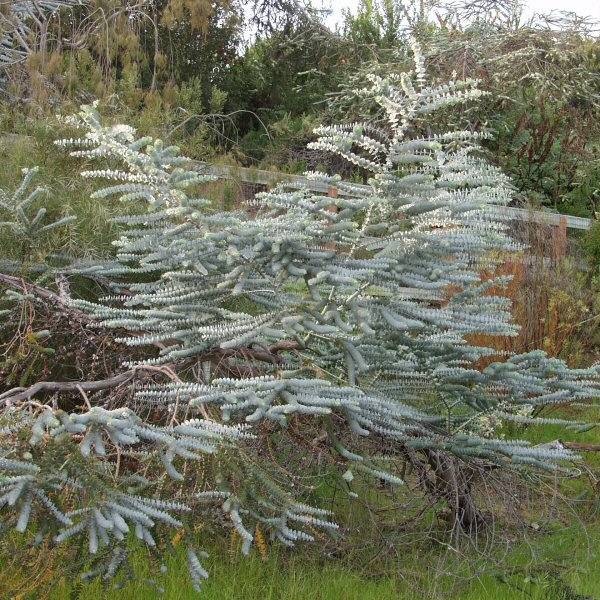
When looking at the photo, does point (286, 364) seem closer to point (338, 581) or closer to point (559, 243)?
point (338, 581)

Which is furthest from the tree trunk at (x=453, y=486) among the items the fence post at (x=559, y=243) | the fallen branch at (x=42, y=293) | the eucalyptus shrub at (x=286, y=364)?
the fence post at (x=559, y=243)

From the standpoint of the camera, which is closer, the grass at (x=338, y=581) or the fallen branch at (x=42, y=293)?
the grass at (x=338, y=581)

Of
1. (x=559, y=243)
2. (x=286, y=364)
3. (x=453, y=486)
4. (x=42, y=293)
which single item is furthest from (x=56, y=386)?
(x=559, y=243)

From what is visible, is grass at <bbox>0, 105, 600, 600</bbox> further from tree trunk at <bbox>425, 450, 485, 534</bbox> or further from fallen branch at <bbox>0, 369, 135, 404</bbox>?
fallen branch at <bbox>0, 369, 135, 404</bbox>

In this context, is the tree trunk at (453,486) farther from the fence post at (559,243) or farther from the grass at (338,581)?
the fence post at (559,243)

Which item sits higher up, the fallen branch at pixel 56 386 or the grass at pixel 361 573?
the fallen branch at pixel 56 386

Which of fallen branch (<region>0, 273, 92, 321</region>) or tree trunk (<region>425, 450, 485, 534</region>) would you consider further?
fallen branch (<region>0, 273, 92, 321</region>)

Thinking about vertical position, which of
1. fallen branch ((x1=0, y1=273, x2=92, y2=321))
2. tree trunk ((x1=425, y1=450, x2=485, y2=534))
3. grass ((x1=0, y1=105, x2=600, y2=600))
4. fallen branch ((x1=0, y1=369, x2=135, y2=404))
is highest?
fallen branch ((x1=0, y1=273, x2=92, y2=321))

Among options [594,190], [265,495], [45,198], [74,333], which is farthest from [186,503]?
[594,190]

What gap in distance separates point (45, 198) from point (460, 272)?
237 cm

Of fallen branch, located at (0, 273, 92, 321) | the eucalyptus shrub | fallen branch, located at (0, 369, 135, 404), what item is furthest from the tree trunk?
fallen branch, located at (0, 273, 92, 321)

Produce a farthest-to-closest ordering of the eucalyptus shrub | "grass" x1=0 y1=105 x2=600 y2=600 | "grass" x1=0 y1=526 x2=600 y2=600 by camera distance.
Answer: "grass" x1=0 y1=526 x2=600 y2=600 < "grass" x1=0 y1=105 x2=600 y2=600 < the eucalyptus shrub

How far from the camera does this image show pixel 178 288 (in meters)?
3.44

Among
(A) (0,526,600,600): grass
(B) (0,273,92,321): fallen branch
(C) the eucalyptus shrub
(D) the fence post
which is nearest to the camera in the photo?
(C) the eucalyptus shrub
